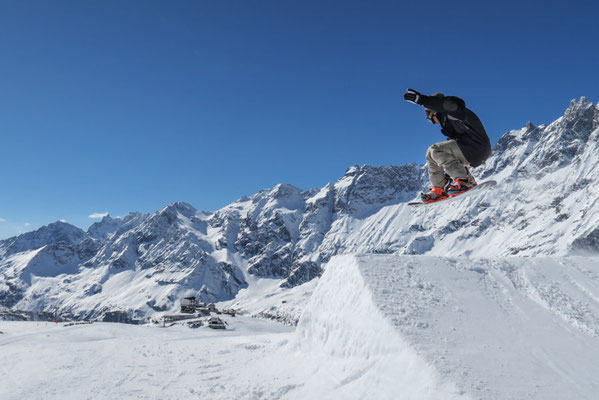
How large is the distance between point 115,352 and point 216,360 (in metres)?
8.91

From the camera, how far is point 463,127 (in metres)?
10.5

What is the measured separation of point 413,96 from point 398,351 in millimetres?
7598

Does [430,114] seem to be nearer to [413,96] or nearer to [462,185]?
[413,96]

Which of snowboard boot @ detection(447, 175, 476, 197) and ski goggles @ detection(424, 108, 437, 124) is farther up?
ski goggles @ detection(424, 108, 437, 124)

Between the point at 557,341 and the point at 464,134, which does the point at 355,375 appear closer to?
the point at 557,341

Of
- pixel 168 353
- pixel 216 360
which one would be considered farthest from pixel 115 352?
pixel 216 360

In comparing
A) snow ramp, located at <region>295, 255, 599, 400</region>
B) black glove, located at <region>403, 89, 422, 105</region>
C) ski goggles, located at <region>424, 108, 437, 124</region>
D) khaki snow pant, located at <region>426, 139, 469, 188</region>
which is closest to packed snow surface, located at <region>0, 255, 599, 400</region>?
snow ramp, located at <region>295, 255, 599, 400</region>

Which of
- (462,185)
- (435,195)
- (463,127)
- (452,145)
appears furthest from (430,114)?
(435,195)

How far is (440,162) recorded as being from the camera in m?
11.8

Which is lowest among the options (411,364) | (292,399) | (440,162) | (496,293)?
(292,399)

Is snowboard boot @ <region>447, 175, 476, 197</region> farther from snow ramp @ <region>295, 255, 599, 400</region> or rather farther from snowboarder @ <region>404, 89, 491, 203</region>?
snow ramp @ <region>295, 255, 599, 400</region>

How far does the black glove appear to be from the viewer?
9.20 meters

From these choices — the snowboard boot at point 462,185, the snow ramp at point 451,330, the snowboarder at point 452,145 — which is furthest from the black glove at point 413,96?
the snow ramp at point 451,330

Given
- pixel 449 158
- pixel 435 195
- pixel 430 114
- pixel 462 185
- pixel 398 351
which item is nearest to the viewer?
pixel 430 114
